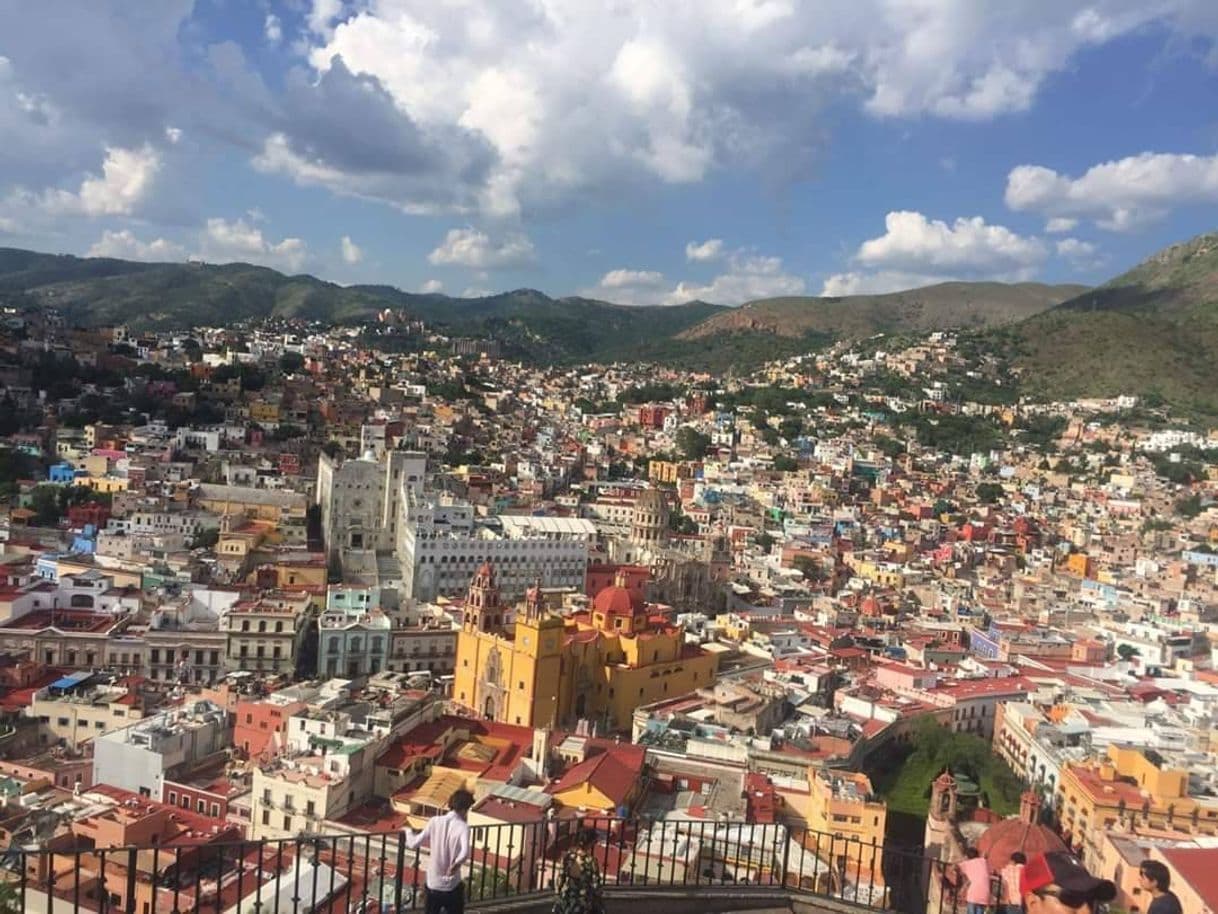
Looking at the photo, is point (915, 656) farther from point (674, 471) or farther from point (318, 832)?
point (674, 471)

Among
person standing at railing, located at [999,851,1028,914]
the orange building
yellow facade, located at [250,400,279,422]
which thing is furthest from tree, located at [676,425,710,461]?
person standing at railing, located at [999,851,1028,914]

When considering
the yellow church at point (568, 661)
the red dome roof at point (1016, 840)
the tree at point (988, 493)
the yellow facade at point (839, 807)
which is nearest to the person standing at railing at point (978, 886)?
the red dome roof at point (1016, 840)

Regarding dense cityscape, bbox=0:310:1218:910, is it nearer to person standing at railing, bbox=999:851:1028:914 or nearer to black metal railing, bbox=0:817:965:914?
black metal railing, bbox=0:817:965:914

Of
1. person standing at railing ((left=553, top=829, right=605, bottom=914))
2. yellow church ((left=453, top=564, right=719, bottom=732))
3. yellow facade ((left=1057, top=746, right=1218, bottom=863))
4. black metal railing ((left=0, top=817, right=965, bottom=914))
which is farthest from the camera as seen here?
→ yellow church ((left=453, top=564, right=719, bottom=732))

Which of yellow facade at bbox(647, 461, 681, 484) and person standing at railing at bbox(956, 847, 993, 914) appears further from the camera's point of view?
yellow facade at bbox(647, 461, 681, 484)

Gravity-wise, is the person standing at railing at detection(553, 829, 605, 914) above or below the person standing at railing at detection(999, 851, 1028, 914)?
above

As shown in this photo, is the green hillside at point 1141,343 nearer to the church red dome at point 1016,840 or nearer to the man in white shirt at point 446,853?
the church red dome at point 1016,840

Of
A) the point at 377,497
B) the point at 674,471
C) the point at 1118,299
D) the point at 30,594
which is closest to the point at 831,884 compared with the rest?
the point at 30,594

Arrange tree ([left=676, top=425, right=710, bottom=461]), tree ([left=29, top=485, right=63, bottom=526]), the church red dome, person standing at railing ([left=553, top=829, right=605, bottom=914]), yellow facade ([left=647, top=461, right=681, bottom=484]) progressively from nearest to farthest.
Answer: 1. person standing at railing ([left=553, top=829, right=605, bottom=914])
2. the church red dome
3. tree ([left=29, top=485, right=63, bottom=526])
4. yellow facade ([left=647, top=461, right=681, bottom=484])
5. tree ([left=676, top=425, right=710, bottom=461])

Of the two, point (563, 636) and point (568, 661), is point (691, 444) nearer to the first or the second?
point (568, 661)
